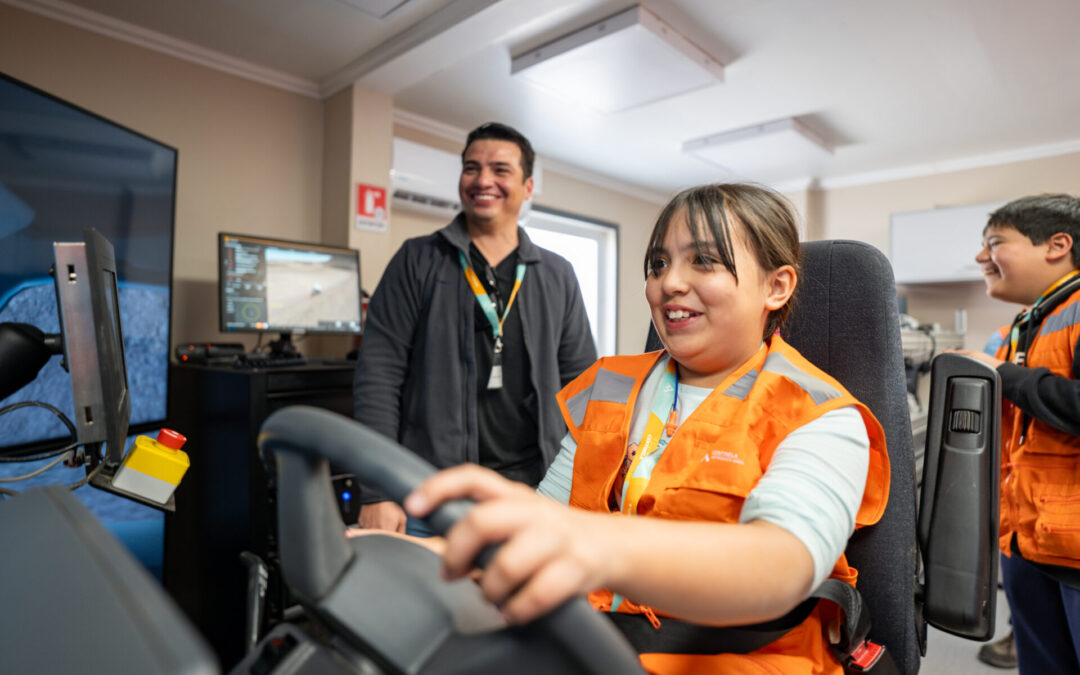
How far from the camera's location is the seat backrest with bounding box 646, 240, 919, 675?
955 mm

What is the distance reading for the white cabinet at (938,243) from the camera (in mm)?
4527

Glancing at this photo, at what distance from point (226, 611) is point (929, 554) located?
85.4 inches

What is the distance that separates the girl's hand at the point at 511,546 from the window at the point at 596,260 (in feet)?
15.7

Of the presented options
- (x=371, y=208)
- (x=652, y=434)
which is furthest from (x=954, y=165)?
(x=652, y=434)

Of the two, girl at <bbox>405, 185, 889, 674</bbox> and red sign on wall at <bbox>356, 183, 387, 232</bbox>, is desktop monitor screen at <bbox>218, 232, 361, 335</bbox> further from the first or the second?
girl at <bbox>405, 185, 889, 674</bbox>

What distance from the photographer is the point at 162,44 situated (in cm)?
285

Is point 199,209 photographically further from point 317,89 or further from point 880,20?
point 880,20

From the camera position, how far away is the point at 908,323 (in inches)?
160

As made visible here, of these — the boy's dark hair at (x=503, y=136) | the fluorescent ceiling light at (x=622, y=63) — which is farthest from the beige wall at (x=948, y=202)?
the boy's dark hair at (x=503, y=136)

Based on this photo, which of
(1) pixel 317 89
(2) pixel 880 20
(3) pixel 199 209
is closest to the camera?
(2) pixel 880 20

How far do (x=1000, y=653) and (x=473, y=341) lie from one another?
7.75 feet

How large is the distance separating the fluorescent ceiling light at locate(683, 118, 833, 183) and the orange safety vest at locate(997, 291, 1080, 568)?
9.07 feet

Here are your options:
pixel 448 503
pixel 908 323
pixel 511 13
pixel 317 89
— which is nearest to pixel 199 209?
pixel 317 89

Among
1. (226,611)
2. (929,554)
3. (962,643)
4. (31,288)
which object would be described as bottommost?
(962,643)
